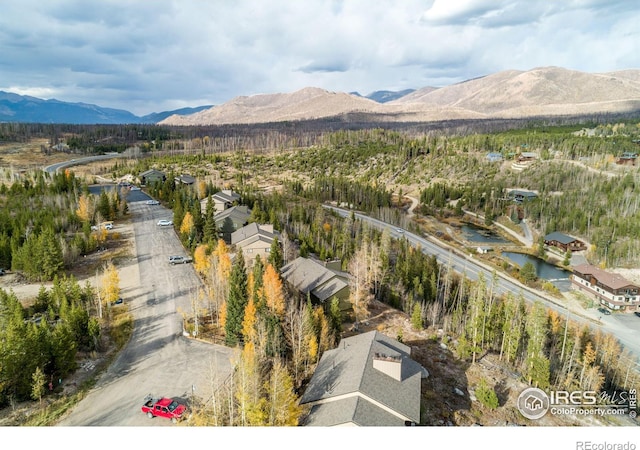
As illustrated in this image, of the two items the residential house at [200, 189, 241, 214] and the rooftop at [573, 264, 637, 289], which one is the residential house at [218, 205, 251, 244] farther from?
the rooftop at [573, 264, 637, 289]

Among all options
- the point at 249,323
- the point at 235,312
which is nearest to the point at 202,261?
the point at 235,312

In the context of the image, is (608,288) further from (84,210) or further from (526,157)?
(526,157)

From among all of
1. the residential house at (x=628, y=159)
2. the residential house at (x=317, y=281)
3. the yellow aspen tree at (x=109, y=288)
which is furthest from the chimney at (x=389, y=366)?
the residential house at (x=628, y=159)

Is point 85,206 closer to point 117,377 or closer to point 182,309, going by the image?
point 182,309

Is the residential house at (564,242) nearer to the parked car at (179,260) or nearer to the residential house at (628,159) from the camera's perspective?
the residential house at (628,159)

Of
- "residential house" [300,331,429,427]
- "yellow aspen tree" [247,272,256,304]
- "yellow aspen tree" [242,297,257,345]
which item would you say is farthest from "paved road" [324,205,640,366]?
"yellow aspen tree" [242,297,257,345]
